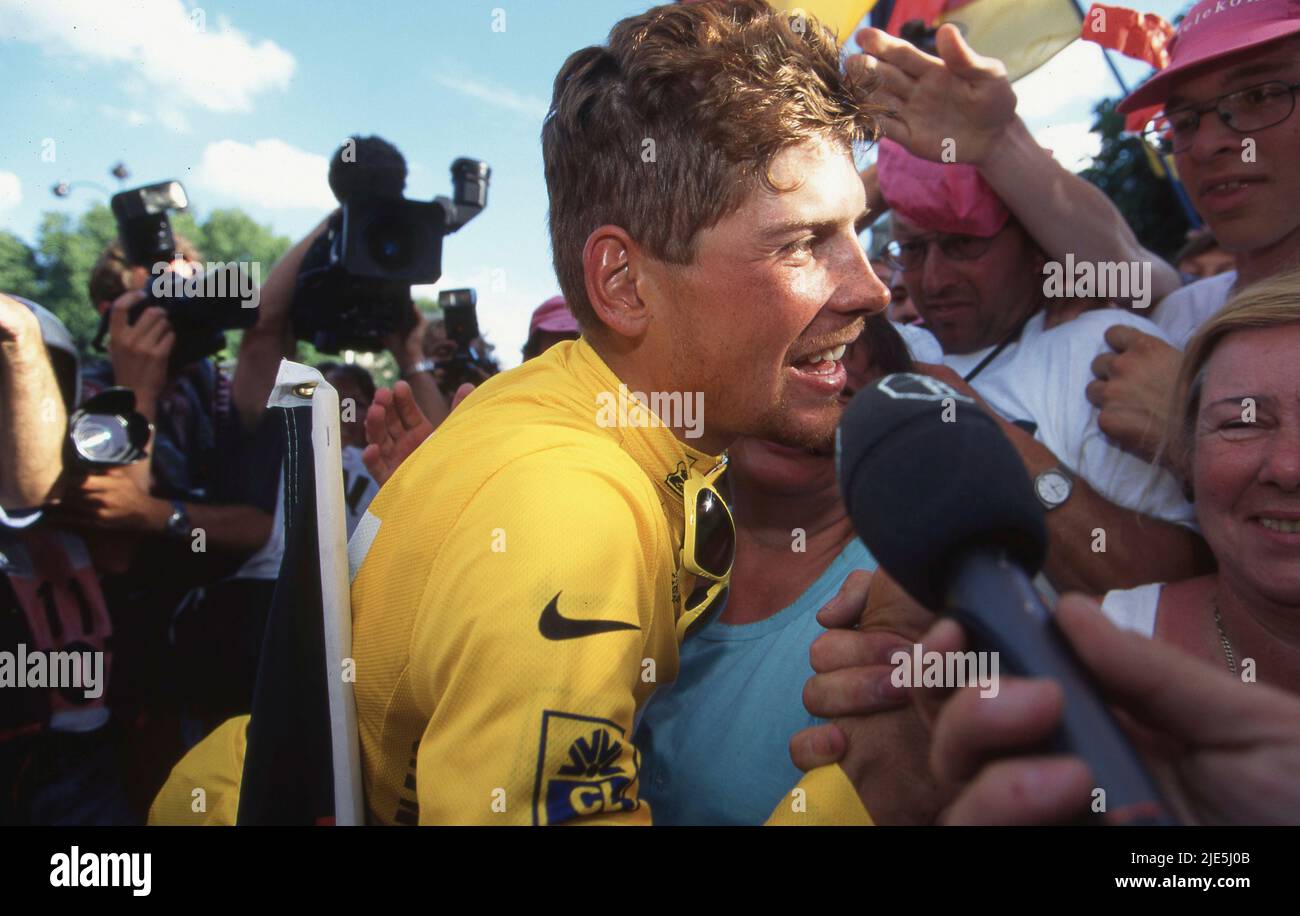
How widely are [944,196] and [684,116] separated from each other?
1273 millimetres

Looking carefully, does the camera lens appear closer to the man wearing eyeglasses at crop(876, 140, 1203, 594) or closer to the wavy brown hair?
the wavy brown hair

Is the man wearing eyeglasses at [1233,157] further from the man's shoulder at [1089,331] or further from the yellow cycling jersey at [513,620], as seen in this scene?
the yellow cycling jersey at [513,620]

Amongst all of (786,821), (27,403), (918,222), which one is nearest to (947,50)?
(918,222)

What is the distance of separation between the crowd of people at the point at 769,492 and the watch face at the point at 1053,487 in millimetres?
13

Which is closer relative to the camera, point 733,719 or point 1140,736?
point 1140,736

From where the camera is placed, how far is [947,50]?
7.50 ft

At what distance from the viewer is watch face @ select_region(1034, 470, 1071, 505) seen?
6.60 feet

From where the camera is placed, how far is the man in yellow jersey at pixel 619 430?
1.06 metres

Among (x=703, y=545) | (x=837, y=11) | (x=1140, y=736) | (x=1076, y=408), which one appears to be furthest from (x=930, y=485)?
(x=837, y=11)

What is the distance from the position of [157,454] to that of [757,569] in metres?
2.36

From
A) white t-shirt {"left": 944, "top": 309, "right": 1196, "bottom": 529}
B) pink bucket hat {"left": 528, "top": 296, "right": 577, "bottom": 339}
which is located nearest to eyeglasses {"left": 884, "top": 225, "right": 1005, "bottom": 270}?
white t-shirt {"left": 944, "top": 309, "right": 1196, "bottom": 529}

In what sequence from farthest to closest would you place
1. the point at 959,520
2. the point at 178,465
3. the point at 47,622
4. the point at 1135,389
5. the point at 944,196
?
the point at 178,465, the point at 47,622, the point at 944,196, the point at 1135,389, the point at 959,520

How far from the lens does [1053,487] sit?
6.64 feet

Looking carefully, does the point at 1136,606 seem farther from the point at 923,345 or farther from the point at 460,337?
the point at 460,337
